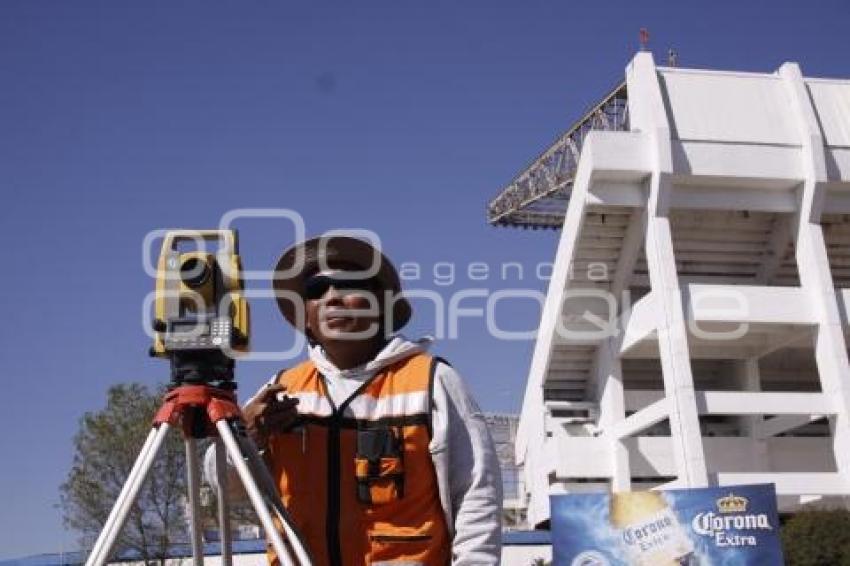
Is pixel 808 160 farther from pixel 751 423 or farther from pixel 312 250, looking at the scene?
pixel 312 250

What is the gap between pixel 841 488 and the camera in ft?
68.9

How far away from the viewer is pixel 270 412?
320 cm

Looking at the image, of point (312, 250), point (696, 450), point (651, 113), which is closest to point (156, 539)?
point (696, 450)

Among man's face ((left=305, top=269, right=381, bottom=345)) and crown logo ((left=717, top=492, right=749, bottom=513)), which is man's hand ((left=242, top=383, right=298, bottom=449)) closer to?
man's face ((left=305, top=269, right=381, bottom=345))

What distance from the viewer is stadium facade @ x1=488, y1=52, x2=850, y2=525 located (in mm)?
21891

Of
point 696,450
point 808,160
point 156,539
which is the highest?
point 808,160

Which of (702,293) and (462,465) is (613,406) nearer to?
(702,293)

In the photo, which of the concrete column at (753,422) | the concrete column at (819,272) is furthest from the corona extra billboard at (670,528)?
the concrete column at (753,422)

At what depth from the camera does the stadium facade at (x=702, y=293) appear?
21891 mm

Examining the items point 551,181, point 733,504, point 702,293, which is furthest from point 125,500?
point 551,181

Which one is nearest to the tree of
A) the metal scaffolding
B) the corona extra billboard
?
the corona extra billboard

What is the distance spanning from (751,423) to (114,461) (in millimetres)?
15957

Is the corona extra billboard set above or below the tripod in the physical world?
below

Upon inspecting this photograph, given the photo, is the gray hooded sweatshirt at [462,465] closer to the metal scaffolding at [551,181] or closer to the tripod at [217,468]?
the tripod at [217,468]
